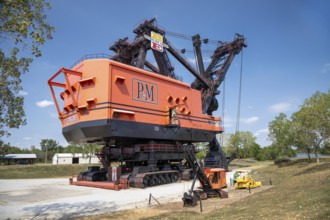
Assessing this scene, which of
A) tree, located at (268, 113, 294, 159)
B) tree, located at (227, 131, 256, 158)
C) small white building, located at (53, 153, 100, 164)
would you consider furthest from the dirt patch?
small white building, located at (53, 153, 100, 164)

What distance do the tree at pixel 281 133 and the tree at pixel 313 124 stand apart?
2207 mm

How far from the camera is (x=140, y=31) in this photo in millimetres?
35156

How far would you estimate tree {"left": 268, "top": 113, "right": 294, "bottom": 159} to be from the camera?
4934 cm

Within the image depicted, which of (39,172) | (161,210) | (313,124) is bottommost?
(161,210)

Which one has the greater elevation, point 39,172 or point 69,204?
point 39,172

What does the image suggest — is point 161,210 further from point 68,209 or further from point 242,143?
point 242,143

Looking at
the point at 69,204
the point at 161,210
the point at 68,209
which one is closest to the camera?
the point at 161,210

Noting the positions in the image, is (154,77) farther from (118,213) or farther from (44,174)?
(44,174)

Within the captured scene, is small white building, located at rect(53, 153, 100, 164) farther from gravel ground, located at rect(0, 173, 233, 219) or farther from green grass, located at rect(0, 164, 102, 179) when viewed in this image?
gravel ground, located at rect(0, 173, 233, 219)

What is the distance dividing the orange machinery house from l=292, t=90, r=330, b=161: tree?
16495 millimetres

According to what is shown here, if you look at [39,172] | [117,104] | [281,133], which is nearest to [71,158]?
[39,172]

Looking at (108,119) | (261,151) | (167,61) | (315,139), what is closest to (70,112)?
(108,119)

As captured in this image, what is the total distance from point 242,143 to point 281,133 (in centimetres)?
4176

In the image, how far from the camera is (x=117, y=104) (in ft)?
83.6
